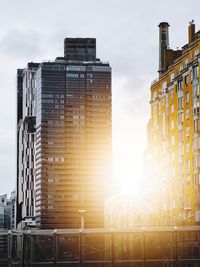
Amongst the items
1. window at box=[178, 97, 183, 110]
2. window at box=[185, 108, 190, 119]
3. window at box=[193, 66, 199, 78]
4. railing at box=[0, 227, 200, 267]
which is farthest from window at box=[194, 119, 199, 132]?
railing at box=[0, 227, 200, 267]

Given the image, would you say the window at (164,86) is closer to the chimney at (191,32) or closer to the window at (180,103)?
the window at (180,103)

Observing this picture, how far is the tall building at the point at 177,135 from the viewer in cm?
9819

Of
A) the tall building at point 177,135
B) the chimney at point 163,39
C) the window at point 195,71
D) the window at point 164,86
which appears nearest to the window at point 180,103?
the tall building at point 177,135

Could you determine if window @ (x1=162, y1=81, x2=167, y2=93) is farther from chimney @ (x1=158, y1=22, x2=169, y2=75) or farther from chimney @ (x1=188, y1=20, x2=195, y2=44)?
chimney @ (x1=188, y1=20, x2=195, y2=44)

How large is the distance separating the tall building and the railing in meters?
28.7

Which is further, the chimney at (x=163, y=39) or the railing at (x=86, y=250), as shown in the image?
the chimney at (x=163, y=39)

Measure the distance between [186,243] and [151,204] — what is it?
43194 mm

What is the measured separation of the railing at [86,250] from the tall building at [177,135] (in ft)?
94.2

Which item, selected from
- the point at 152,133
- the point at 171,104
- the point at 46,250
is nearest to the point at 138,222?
the point at 152,133

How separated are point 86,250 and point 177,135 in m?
44.6

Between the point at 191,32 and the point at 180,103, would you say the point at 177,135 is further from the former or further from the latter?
the point at 191,32

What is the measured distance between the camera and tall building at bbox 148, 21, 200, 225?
98.2 m

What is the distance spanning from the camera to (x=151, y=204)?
121 m

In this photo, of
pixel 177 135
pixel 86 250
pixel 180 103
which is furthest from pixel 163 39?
pixel 86 250
